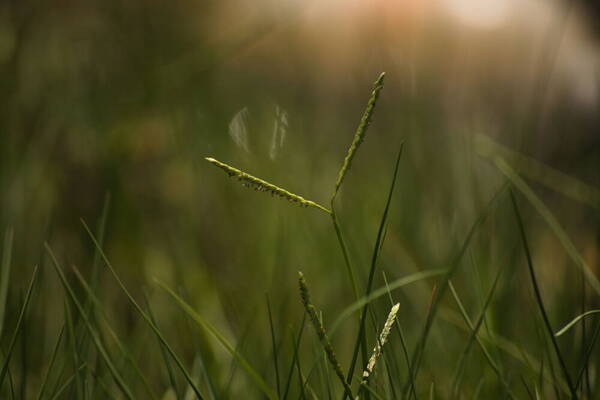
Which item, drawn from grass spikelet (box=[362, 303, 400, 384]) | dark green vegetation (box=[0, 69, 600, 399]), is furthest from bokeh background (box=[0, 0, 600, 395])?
grass spikelet (box=[362, 303, 400, 384])

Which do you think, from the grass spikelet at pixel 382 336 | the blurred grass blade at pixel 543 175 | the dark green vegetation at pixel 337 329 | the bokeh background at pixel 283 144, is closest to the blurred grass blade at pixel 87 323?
the dark green vegetation at pixel 337 329

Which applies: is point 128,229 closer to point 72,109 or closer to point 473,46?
point 72,109

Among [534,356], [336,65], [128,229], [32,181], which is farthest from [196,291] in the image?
[336,65]

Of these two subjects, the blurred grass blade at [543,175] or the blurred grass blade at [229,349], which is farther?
the blurred grass blade at [543,175]

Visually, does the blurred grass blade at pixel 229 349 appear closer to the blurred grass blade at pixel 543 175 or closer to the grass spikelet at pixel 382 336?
the grass spikelet at pixel 382 336

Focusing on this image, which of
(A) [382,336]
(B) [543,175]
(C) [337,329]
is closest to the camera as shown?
(A) [382,336]

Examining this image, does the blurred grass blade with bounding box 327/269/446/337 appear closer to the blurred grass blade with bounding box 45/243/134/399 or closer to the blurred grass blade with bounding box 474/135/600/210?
the blurred grass blade with bounding box 45/243/134/399

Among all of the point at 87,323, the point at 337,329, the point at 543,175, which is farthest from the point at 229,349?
the point at 543,175

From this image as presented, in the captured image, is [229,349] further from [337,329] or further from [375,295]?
[337,329]

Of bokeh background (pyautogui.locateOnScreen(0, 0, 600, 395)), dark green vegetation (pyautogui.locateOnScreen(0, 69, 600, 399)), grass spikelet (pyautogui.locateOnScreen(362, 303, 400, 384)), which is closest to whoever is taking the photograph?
grass spikelet (pyautogui.locateOnScreen(362, 303, 400, 384))
